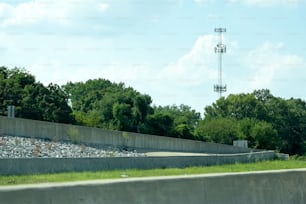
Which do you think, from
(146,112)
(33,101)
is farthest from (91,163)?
(146,112)

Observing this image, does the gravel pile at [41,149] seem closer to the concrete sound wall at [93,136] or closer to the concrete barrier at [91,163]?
the concrete sound wall at [93,136]

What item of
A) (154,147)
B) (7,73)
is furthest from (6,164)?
(7,73)

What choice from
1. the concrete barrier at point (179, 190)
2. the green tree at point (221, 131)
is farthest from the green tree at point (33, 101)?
the concrete barrier at point (179, 190)

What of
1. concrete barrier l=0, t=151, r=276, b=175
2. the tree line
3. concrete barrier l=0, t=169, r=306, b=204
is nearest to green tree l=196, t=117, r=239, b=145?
the tree line

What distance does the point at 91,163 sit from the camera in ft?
124

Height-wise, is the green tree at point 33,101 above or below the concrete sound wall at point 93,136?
above

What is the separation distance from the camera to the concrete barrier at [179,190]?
8219 mm

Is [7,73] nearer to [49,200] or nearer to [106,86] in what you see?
[106,86]

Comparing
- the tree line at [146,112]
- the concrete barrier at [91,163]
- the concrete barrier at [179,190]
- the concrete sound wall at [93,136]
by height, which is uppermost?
the tree line at [146,112]

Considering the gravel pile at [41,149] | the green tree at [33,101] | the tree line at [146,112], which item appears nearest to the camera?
the gravel pile at [41,149]

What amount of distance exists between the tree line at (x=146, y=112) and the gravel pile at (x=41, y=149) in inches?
1142

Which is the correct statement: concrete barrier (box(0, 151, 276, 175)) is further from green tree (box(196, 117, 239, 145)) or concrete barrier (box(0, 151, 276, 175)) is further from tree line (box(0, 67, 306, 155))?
green tree (box(196, 117, 239, 145))

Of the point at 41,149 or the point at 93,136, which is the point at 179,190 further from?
A: the point at 93,136

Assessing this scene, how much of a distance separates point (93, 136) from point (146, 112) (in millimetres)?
43175
